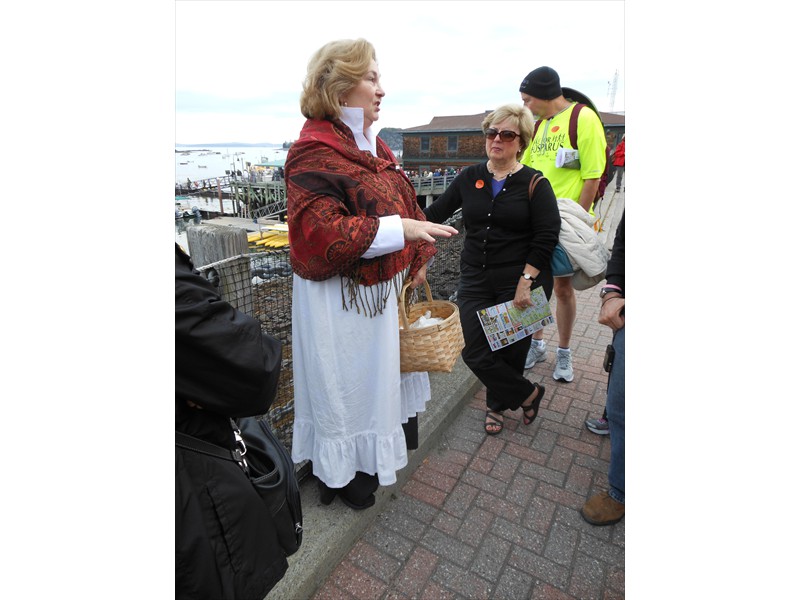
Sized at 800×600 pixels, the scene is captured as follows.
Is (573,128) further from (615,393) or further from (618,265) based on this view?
(615,393)

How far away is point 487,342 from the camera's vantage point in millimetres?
2801

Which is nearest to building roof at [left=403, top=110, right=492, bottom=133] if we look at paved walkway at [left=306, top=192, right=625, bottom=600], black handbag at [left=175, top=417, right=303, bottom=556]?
paved walkway at [left=306, top=192, right=625, bottom=600]

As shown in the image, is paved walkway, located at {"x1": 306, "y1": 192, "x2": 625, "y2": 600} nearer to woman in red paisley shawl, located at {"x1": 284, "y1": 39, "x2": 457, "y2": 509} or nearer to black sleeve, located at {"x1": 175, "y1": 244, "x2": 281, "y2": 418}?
woman in red paisley shawl, located at {"x1": 284, "y1": 39, "x2": 457, "y2": 509}

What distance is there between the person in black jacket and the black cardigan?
1822 mm

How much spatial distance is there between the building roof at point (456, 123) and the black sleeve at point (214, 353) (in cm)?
3945

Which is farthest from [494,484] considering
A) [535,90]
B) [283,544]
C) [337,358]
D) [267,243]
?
[267,243]

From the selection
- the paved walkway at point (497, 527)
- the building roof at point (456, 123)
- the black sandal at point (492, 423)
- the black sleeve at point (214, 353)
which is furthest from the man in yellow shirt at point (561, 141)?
the building roof at point (456, 123)

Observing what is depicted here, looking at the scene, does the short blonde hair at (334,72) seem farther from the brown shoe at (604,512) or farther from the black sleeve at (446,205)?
the brown shoe at (604,512)

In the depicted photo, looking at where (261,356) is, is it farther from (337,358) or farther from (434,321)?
(434,321)

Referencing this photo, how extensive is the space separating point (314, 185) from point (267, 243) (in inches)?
894

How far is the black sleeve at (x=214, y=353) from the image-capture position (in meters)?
0.98

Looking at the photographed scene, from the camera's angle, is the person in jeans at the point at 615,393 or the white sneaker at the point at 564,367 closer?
the person in jeans at the point at 615,393

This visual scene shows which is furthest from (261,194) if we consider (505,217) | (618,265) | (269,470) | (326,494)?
(269,470)

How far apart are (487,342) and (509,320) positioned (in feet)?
0.65
